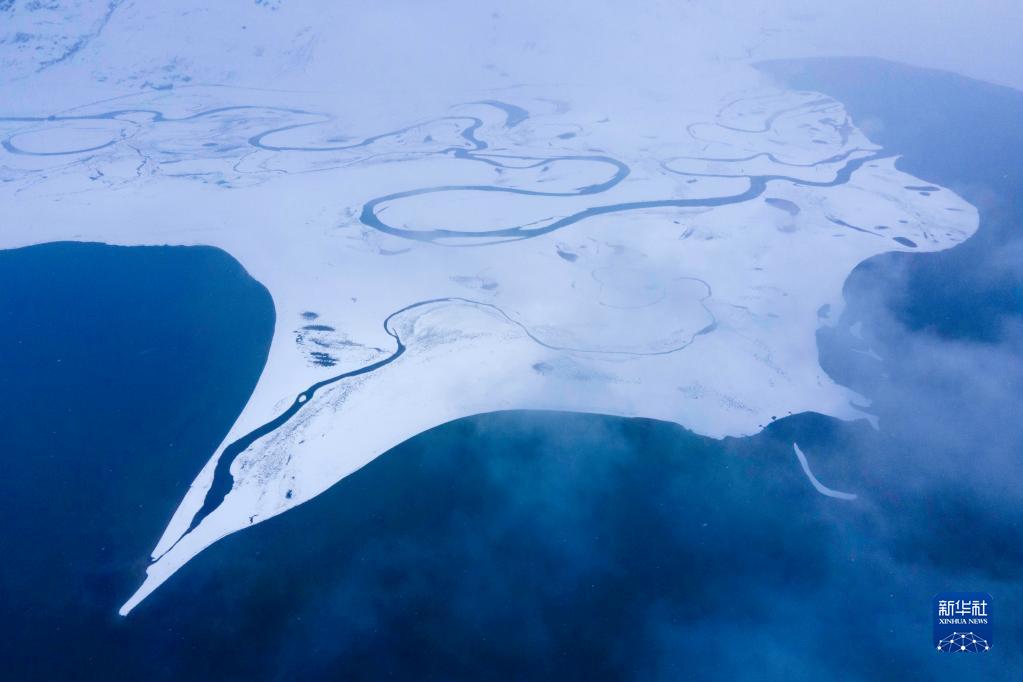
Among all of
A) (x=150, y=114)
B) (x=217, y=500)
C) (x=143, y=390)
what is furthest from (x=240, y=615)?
(x=150, y=114)

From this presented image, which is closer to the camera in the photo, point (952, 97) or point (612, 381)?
point (612, 381)

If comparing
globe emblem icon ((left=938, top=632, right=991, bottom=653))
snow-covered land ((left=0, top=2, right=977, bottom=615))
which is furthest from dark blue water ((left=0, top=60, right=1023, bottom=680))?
snow-covered land ((left=0, top=2, right=977, bottom=615))

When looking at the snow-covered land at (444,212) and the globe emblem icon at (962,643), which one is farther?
the snow-covered land at (444,212)

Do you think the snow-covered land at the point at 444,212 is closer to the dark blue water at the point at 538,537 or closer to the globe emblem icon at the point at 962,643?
the dark blue water at the point at 538,537

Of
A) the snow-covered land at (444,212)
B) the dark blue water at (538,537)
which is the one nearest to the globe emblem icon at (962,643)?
the dark blue water at (538,537)

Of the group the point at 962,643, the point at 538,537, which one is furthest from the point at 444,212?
the point at 962,643

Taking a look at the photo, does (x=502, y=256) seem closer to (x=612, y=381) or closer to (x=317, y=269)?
(x=317, y=269)
